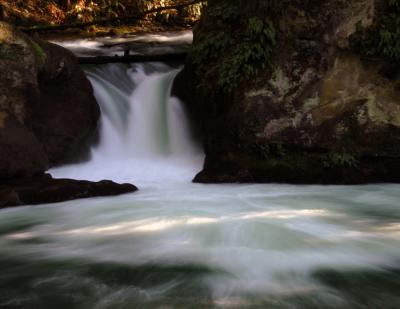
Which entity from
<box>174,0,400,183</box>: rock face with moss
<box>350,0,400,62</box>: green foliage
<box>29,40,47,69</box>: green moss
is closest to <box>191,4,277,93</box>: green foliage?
<box>174,0,400,183</box>: rock face with moss

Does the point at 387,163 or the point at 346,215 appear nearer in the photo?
the point at 346,215

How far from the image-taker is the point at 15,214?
225 inches

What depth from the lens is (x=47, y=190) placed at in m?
6.42

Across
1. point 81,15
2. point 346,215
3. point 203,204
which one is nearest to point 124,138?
point 203,204

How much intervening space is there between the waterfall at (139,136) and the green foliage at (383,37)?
340cm

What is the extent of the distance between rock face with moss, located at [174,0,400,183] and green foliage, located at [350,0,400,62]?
15mm

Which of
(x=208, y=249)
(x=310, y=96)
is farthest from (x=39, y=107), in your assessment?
(x=208, y=249)

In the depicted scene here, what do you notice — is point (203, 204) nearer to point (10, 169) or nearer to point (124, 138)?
point (10, 169)

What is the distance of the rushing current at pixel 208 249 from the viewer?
320 cm

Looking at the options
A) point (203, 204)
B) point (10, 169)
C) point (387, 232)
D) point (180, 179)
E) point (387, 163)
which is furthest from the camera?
point (180, 179)

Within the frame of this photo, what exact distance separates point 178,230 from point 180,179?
11.3 ft

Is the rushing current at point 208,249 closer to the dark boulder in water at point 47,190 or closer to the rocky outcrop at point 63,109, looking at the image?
the dark boulder in water at point 47,190

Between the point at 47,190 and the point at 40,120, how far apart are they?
239cm

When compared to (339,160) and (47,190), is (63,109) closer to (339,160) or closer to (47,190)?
(47,190)
